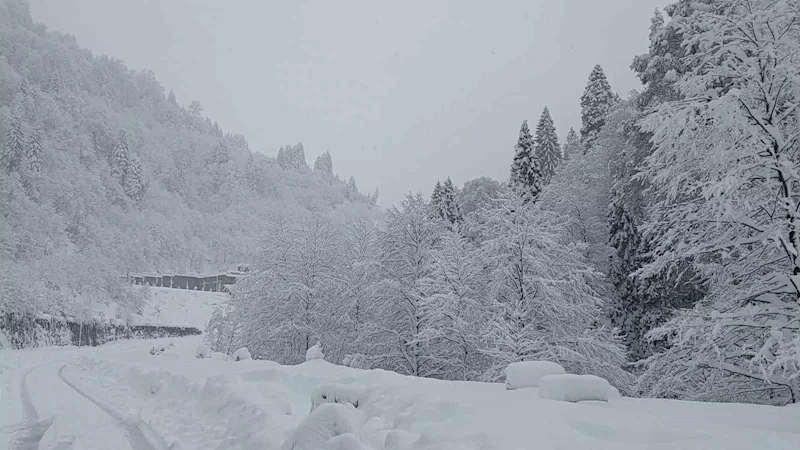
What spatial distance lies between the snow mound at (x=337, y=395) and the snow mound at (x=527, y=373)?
8.88ft

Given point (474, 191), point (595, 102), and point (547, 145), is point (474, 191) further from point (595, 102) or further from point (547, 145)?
point (595, 102)

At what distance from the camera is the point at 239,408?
8.58 metres

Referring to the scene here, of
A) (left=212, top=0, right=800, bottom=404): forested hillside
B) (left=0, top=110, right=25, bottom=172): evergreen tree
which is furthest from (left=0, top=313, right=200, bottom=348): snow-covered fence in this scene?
(left=0, top=110, right=25, bottom=172): evergreen tree

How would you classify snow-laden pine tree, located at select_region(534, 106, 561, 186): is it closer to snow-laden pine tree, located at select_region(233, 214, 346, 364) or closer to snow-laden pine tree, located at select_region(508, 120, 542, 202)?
snow-laden pine tree, located at select_region(508, 120, 542, 202)

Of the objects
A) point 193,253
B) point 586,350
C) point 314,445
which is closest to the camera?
point 314,445

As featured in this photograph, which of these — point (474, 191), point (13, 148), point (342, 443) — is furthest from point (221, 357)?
point (13, 148)

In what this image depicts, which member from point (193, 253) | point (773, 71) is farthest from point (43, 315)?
point (193, 253)

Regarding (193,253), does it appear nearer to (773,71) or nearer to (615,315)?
(615,315)

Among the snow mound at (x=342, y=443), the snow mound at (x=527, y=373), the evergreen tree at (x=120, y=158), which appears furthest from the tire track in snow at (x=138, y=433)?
the evergreen tree at (x=120, y=158)

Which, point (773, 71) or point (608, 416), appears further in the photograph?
point (773, 71)

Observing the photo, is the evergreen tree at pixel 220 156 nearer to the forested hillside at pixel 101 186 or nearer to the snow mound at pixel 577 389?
the forested hillside at pixel 101 186

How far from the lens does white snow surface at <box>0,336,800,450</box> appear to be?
5.13 m

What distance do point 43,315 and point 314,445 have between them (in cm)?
5627

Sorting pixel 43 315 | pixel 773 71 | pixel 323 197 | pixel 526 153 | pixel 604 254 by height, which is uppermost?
pixel 323 197
